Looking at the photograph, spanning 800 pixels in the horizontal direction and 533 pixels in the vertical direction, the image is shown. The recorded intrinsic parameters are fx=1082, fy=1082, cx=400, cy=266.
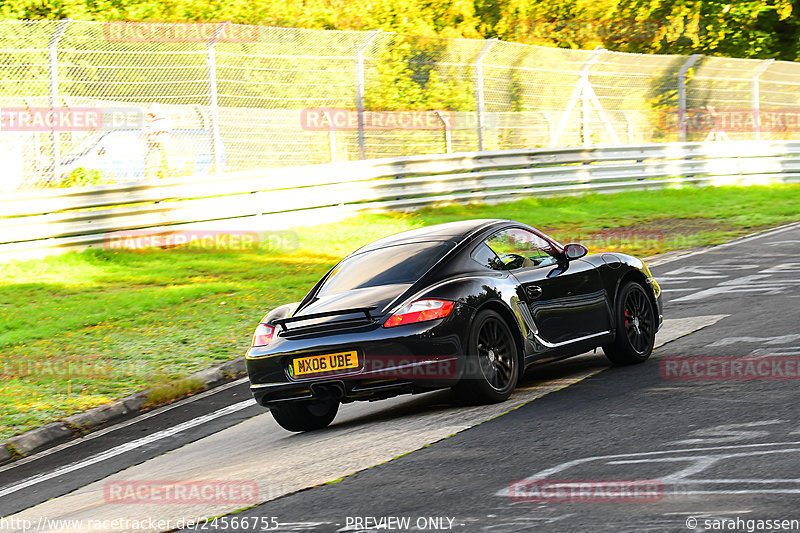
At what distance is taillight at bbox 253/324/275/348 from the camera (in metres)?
7.85

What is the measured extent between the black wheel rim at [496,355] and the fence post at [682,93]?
2067 cm

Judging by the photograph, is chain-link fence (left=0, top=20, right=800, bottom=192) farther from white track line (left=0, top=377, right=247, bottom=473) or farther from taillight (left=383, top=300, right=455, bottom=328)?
taillight (left=383, top=300, right=455, bottom=328)

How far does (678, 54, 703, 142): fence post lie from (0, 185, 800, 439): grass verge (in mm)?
4006

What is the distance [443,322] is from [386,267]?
960 millimetres

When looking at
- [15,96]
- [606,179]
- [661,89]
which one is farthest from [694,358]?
[661,89]

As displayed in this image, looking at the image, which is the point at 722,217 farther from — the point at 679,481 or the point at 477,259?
the point at 679,481

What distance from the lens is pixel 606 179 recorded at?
24.1 metres

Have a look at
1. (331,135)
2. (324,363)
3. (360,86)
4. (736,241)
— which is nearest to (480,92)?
(360,86)

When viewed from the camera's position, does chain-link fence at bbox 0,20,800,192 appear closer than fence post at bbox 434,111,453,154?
Yes

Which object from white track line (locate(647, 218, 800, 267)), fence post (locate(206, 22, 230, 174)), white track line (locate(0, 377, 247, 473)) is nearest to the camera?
white track line (locate(0, 377, 247, 473))

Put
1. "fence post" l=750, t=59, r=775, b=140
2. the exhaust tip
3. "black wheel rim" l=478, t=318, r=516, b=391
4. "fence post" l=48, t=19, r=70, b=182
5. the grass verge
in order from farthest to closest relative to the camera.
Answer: "fence post" l=750, t=59, r=775, b=140 → "fence post" l=48, t=19, r=70, b=182 → the grass verge → "black wheel rim" l=478, t=318, r=516, b=391 → the exhaust tip

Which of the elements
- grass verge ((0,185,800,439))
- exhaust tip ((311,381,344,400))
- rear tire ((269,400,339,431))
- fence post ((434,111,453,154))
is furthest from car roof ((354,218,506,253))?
fence post ((434,111,453,154))

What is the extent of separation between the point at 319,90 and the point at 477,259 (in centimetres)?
1225

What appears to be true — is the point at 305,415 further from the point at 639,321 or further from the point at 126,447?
the point at 639,321
